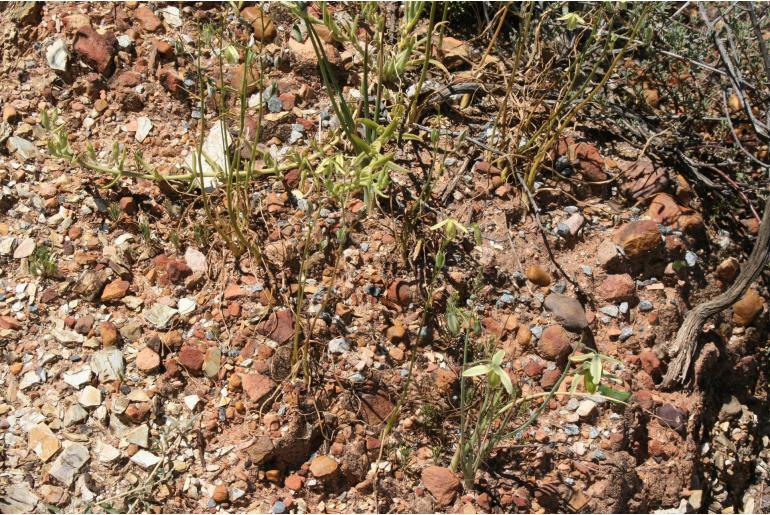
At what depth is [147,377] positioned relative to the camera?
2.44 meters

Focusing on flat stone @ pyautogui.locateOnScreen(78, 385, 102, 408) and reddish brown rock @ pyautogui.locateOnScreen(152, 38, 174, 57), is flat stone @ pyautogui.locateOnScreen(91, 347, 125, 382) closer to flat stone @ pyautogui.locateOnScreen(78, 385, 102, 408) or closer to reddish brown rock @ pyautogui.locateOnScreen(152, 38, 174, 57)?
flat stone @ pyautogui.locateOnScreen(78, 385, 102, 408)

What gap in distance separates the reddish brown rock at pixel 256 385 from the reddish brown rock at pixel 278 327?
0.14 metres

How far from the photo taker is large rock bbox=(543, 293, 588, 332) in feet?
8.75

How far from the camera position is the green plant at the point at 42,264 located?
8.29 ft

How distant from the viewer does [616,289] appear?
276cm

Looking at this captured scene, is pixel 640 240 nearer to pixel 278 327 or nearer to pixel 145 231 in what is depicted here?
pixel 278 327

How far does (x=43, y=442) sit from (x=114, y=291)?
1.77 ft

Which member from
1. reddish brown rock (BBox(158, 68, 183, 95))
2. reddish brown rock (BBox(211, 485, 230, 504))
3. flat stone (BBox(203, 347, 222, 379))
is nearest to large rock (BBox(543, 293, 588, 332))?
flat stone (BBox(203, 347, 222, 379))

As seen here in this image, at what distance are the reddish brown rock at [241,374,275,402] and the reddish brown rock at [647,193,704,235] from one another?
162cm

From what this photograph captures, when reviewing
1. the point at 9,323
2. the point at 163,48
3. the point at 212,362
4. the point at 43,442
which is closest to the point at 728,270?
the point at 212,362

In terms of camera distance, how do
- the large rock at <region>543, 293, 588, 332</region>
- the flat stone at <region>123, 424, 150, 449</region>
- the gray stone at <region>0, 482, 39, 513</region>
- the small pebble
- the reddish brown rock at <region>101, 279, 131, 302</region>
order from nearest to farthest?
1. the gray stone at <region>0, 482, 39, 513</region>
2. the flat stone at <region>123, 424, 150, 449</region>
3. the reddish brown rock at <region>101, 279, 131, 302</region>
4. the large rock at <region>543, 293, 588, 332</region>
5. the small pebble

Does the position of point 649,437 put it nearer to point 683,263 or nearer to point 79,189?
point 683,263

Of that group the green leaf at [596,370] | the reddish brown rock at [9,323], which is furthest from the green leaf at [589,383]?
the reddish brown rock at [9,323]

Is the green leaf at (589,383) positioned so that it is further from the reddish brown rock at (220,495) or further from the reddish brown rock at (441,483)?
the reddish brown rock at (220,495)
